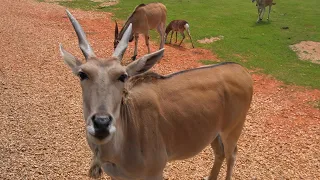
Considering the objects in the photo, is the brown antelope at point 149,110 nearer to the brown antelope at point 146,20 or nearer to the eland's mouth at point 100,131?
the eland's mouth at point 100,131

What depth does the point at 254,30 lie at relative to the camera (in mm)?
23094

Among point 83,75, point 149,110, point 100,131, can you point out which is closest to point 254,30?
point 149,110

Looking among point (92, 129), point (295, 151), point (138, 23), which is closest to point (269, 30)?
point (138, 23)

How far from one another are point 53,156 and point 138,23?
32.3 ft

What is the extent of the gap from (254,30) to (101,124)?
2075 centimetres

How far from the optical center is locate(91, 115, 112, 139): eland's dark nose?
160 inches

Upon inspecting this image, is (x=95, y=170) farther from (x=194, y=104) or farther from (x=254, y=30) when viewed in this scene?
(x=254, y=30)

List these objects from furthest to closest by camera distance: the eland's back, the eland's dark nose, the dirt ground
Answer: the dirt ground, the eland's back, the eland's dark nose

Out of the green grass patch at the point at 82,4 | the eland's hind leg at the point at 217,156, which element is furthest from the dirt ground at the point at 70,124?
the green grass patch at the point at 82,4

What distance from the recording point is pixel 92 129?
4.09 metres

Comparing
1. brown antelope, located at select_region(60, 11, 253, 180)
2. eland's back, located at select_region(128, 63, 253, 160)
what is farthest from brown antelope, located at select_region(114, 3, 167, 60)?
brown antelope, located at select_region(60, 11, 253, 180)

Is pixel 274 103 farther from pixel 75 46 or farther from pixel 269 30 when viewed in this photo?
pixel 269 30

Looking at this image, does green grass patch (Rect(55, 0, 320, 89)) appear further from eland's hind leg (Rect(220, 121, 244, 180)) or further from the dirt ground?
eland's hind leg (Rect(220, 121, 244, 180))

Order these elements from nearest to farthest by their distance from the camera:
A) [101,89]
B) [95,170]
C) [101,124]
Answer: [101,124] → [101,89] → [95,170]
